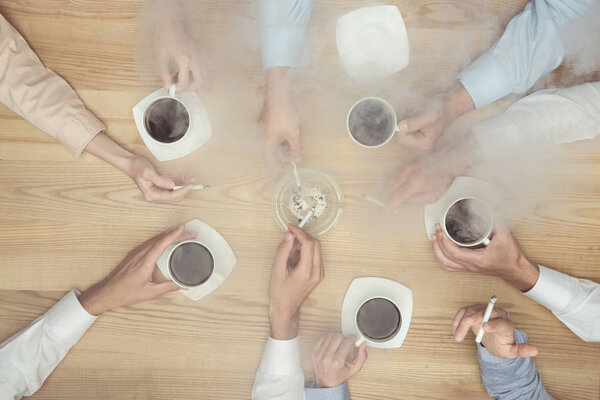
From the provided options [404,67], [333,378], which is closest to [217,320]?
[333,378]

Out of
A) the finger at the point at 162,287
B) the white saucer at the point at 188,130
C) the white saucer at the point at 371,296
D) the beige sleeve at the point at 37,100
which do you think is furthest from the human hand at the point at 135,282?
the white saucer at the point at 371,296

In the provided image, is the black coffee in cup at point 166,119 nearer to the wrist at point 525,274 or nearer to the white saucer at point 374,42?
the white saucer at point 374,42

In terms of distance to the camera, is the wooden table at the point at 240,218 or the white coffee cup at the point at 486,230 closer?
the white coffee cup at the point at 486,230

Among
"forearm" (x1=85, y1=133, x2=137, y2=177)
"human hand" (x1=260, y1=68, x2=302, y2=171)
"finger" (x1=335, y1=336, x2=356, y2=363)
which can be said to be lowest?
"finger" (x1=335, y1=336, x2=356, y2=363)

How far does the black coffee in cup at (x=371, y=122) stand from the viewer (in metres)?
1.01

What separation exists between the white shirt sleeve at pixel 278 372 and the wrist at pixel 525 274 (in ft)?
1.66

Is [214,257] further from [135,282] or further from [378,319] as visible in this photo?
[378,319]

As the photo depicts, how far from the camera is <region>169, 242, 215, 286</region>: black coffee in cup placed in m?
1.05

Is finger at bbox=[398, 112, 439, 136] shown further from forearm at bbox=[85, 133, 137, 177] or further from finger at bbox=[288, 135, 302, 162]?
forearm at bbox=[85, 133, 137, 177]

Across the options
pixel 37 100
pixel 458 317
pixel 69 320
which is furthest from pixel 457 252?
pixel 37 100

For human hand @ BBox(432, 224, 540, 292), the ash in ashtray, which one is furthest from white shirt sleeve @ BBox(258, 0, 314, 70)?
human hand @ BBox(432, 224, 540, 292)

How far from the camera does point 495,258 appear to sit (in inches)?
40.6

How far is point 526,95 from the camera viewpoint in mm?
1143

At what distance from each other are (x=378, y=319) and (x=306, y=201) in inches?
12.1
